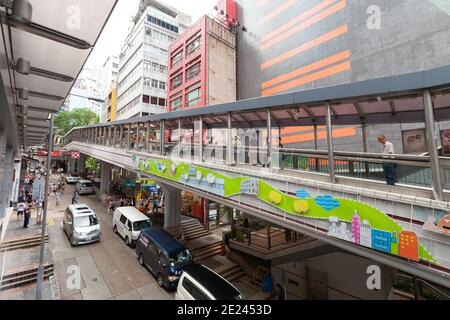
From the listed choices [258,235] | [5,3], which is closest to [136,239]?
[258,235]

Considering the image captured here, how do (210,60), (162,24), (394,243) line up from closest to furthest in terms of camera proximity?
(394,243), (210,60), (162,24)

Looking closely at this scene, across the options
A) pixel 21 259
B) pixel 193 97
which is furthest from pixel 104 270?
pixel 193 97

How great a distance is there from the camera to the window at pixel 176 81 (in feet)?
103

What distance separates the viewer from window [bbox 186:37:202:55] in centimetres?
2789

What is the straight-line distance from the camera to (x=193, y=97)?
28328 millimetres

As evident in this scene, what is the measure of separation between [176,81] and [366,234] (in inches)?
1255

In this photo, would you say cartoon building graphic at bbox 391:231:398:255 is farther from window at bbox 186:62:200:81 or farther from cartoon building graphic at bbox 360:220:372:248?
window at bbox 186:62:200:81

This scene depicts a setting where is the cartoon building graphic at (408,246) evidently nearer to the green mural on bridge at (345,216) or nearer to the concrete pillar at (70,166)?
the green mural on bridge at (345,216)

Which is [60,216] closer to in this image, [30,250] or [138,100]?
[30,250]

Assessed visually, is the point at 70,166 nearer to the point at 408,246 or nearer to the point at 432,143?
the point at 408,246

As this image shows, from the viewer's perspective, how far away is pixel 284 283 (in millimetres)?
11969

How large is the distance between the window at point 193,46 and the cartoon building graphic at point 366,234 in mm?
27831
